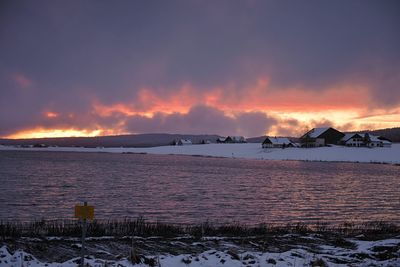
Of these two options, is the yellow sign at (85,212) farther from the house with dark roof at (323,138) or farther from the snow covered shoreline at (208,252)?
the house with dark roof at (323,138)

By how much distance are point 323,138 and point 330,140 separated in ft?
7.18

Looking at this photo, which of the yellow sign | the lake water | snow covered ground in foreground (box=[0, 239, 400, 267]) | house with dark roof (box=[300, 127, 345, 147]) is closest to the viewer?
the yellow sign

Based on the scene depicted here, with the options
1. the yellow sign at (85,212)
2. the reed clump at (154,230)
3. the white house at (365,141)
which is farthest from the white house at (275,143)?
the yellow sign at (85,212)

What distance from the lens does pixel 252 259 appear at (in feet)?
38.7

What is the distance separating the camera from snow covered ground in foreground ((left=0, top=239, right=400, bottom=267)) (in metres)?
11.1

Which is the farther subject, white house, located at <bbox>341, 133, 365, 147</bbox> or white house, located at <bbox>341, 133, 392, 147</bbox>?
white house, located at <bbox>341, 133, 365, 147</bbox>

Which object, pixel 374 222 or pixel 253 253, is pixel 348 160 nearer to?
pixel 374 222

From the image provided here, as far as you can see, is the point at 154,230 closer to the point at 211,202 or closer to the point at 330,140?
the point at 211,202

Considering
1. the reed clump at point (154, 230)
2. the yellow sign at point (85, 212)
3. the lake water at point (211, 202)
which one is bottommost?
the lake water at point (211, 202)

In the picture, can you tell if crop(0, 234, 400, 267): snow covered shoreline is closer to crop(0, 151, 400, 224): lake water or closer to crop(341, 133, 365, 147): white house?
crop(0, 151, 400, 224): lake water

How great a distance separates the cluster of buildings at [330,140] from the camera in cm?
10994

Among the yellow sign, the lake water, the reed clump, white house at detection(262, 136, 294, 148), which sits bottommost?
the lake water

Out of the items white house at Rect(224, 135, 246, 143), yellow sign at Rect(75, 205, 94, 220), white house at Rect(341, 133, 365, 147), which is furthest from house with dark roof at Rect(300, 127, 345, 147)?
yellow sign at Rect(75, 205, 94, 220)

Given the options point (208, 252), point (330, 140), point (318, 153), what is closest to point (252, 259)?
point (208, 252)
